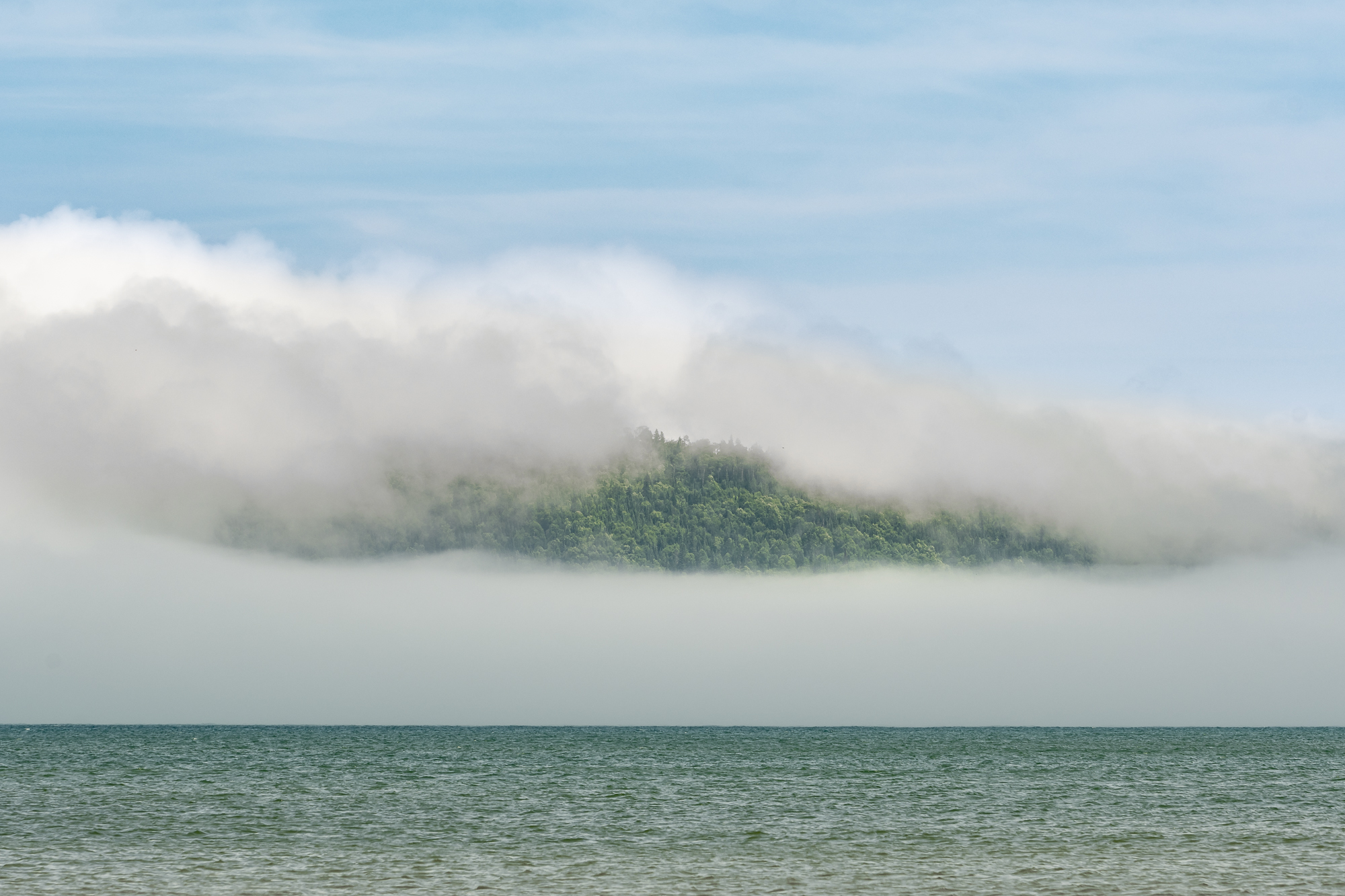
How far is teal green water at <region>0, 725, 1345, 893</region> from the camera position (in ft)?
165

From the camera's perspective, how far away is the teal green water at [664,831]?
165 feet

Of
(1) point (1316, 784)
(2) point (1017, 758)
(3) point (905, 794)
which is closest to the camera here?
(3) point (905, 794)

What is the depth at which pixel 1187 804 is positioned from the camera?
8819 cm

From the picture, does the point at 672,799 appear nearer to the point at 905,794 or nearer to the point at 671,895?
the point at 905,794

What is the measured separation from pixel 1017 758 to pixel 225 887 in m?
136

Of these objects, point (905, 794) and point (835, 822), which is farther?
point (905, 794)

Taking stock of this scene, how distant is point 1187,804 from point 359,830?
56.6 m

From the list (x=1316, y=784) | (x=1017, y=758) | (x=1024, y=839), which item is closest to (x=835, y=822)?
(x=1024, y=839)

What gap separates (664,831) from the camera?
68812mm

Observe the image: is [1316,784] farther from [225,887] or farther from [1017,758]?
[225,887]

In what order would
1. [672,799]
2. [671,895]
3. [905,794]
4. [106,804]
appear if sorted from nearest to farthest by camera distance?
[671,895] < [106,804] < [672,799] < [905,794]

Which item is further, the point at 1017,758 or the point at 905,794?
the point at 1017,758

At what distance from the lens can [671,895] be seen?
47281 mm

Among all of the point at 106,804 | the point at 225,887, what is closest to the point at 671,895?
the point at 225,887
